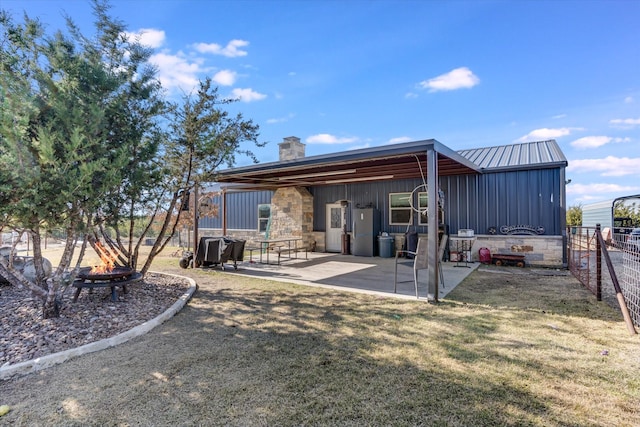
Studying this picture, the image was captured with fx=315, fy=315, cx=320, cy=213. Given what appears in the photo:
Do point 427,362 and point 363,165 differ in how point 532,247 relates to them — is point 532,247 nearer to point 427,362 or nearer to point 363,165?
point 363,165

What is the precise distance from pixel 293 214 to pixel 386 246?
12.8 ft

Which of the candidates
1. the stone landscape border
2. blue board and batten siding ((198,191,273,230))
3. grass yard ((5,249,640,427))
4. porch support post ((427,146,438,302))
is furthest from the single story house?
the stone landscape border

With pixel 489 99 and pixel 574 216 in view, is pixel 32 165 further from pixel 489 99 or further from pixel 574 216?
pixel 574 216

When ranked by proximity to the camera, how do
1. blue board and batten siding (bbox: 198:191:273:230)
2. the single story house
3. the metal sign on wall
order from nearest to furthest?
the single story house
the metal sign on wall
blue board and batten siding (bbox: 198:191:273:230)

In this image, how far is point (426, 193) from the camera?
1030cm

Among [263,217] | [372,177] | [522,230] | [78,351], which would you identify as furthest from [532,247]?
[263,217]

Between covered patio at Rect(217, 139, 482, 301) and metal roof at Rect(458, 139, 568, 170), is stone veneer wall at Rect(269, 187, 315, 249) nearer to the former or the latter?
covered patio at Rect(217, 139, 482, 301)

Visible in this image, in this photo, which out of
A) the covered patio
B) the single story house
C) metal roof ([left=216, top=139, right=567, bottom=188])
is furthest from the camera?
the single story house

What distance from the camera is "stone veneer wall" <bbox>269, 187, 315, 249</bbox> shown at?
1213 centimetres

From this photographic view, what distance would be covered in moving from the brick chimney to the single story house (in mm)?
35

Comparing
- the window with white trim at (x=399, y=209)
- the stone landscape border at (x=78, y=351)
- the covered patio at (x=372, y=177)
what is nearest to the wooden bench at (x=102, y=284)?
the stone landscape border at (x=78, y=351)

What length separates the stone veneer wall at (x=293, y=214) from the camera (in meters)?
12.1

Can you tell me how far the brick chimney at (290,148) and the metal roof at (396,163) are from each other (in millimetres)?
905

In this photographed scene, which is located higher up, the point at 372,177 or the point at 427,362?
the point at 372,177
